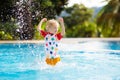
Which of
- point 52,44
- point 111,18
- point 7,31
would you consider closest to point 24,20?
point 7,31

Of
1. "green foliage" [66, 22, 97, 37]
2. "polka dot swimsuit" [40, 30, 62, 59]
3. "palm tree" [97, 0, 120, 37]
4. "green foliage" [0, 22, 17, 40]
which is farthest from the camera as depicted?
"green foliage" [66, 22, 97, 37]

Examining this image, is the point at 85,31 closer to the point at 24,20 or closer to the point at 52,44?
the point at 24,20

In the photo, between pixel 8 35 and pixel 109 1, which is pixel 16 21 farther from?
pixel 109 1

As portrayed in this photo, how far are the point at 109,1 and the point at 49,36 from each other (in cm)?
1651

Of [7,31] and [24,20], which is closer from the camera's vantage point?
[7,31]

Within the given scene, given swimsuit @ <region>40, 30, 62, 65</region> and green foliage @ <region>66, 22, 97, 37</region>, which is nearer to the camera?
swimsuit @ <region>40, 30, 62, 65</region>

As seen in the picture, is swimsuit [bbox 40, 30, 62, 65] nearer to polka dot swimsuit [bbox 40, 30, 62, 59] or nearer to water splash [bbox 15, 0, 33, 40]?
polka dot swimsuit [bbox 40, 30, 62, 59]

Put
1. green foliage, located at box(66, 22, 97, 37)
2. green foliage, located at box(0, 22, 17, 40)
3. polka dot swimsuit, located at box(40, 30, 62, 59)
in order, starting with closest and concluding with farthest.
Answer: polka dot swimsuit, located at box(40, 30, 62, 59)
green foliage, located at box(0, 22, 17, 40)
green foliage, located at box(66, 22, 97, 37)

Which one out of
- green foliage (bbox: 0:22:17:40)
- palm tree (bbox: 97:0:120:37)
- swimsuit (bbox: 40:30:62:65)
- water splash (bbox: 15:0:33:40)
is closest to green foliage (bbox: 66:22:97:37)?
palm tree (bbox: 97:0:120:37)

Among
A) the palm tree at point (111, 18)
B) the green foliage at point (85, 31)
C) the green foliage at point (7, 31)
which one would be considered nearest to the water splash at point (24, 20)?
the green foliage at point (7, 31)

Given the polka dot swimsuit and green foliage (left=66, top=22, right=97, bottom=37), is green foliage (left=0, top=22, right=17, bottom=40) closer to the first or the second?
the polka dot swimsuit

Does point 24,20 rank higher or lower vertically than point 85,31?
higher

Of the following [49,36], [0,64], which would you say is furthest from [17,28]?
[49,36]

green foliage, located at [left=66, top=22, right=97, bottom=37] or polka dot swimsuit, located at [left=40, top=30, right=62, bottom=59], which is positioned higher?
polka dot swimsuit, located at [left=40, top=30, right=62, bottom=59]
